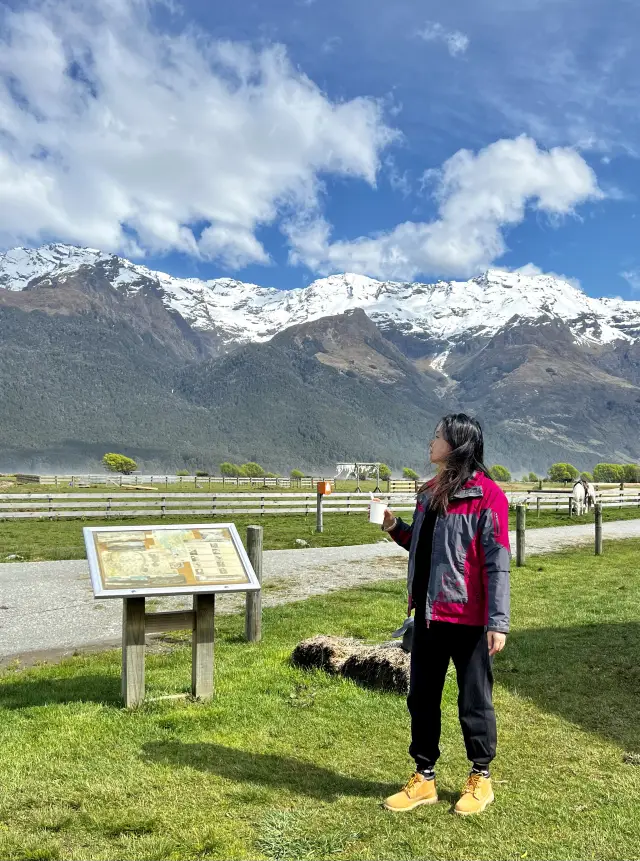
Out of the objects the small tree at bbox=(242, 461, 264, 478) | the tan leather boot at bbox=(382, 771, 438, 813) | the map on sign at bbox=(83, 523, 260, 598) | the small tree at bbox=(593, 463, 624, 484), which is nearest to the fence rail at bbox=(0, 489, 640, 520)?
the map on sign at bbox=(83, 523, 260, 598)

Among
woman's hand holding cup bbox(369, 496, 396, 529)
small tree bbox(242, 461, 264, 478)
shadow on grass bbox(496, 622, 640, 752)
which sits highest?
small tree bbox(242, 461, 264, 478)

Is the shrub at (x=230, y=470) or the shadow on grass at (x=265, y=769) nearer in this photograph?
the shadow on grass at (x=265, y=769)

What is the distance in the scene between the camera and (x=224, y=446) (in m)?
193

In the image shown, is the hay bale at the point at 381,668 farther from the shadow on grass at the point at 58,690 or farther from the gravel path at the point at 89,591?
the gravel path at the point at 89,591

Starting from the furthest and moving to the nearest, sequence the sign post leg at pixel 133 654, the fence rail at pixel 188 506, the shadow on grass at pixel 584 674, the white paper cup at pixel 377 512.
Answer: the fence rail at pixel 188 506
the sign post leg at pixel 133 654
the shadow on grass at pixel 584 674
the white paper cup at pixel 377 512

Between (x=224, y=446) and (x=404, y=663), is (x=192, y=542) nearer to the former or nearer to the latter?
(x=404, y=663)

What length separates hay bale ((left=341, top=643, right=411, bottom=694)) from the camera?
5.94 m

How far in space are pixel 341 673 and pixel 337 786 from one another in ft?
6.64

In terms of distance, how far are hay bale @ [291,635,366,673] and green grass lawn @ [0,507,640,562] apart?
10167 mm

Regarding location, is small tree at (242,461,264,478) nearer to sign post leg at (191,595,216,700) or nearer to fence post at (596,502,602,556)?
fence post at (596,502,602,556)

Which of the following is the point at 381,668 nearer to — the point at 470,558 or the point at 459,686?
the point at 459,686

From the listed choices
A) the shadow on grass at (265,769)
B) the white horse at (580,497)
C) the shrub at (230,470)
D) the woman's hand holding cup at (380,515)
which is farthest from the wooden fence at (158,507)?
the shrub at (230,470)

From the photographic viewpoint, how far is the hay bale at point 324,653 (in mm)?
6438

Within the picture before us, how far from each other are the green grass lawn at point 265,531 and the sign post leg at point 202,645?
1062 cm
